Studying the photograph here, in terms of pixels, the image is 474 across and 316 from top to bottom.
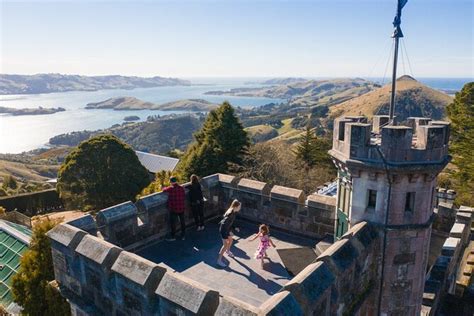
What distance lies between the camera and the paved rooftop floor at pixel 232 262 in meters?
7.14

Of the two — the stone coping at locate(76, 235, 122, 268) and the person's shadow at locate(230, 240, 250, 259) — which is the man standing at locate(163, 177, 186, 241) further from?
the stone coping at locate(76, 235, 122, 268)

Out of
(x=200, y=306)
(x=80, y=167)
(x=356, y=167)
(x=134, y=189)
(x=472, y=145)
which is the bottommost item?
(x=134, y=189)

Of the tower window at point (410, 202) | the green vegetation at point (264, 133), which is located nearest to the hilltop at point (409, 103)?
the green vegetation at point (264, 133)

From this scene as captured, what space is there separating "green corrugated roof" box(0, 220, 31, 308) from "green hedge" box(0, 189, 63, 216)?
64.6ft

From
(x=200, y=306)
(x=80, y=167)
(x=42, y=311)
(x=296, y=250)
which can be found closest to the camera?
(x=200, y=306)

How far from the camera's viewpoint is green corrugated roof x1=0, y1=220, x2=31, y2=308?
665 inches

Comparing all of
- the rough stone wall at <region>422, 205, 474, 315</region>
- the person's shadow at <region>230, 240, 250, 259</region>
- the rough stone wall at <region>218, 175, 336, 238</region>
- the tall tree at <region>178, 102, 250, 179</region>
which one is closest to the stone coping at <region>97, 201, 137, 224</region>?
the person's shadow at <region>230, 240, 250, 259</region>

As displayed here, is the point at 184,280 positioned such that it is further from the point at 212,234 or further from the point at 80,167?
the point at 80,167

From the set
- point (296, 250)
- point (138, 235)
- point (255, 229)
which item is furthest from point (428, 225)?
point (138, 235)

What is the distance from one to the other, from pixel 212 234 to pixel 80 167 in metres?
30.6

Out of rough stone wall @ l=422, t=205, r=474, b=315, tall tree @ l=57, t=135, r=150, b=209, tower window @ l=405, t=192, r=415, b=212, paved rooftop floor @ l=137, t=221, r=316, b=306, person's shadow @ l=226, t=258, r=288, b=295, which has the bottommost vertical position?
tall tree @ l=57, t=135, r=150, b=209

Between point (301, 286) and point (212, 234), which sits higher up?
point (301, 286)

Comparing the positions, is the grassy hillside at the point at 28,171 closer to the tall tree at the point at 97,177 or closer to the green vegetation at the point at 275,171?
Answer: the tall tree at the point at 97,177

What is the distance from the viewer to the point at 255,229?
9938 millimetres
